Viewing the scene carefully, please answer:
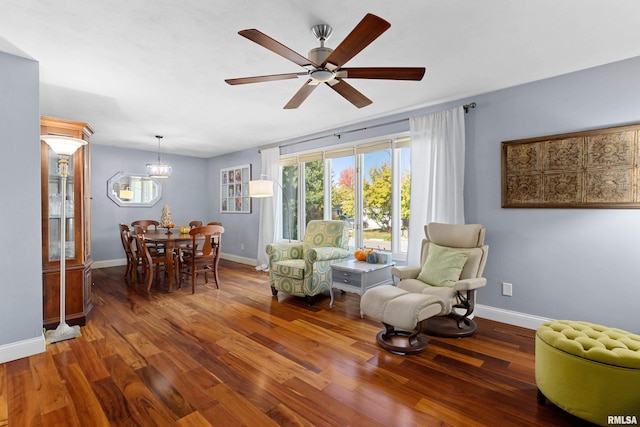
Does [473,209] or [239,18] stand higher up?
[239,18]

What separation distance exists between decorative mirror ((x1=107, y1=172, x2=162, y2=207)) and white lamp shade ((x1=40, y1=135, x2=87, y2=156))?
4.07 meters

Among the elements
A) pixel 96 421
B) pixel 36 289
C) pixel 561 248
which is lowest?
pixel 96 421

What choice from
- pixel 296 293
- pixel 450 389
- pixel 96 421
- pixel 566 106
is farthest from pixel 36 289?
pixel 566 106

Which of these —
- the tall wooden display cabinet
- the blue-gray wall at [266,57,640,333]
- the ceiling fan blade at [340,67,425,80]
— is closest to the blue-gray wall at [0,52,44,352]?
the tall wooden display cabinet

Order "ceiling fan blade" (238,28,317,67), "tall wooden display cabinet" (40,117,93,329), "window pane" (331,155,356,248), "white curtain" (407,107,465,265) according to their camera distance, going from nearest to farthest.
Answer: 1. "ceiling fan blade" (238,28,317,67)
2. "tall wooden display cabinet" (40,117,93,329)
3. "white curtain" (407,107,465,265)
4. "window pane" (331,155,356,248)

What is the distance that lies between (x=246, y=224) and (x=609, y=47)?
236 inches

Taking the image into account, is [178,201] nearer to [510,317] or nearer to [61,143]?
[61,143]

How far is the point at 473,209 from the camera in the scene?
3.50m

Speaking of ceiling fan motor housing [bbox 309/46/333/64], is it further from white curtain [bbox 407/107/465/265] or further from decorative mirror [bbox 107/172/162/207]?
decorative mirror [bbox 107/172/162/207]

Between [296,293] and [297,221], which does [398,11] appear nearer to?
[296,293]

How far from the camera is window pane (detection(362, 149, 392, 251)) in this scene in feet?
14.2

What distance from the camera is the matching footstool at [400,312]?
244cm

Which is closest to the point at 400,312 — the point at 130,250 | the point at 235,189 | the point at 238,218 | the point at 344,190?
the point at 344,190

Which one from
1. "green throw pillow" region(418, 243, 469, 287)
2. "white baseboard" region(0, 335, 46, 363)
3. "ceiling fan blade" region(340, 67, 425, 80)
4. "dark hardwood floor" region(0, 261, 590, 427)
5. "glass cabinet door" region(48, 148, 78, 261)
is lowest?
"dark hardwood floor" region(0, 261, 590, 427)
